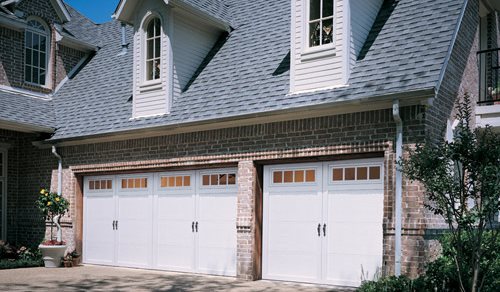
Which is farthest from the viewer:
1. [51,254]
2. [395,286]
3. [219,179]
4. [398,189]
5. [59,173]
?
[59,173]

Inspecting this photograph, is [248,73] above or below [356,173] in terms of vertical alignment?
above

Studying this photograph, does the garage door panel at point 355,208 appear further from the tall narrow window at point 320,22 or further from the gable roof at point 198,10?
the gable roof at point 198,10

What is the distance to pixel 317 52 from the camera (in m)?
10.7

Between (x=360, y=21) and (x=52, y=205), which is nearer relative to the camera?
(x=360, y=21)

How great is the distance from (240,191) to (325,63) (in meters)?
3.02

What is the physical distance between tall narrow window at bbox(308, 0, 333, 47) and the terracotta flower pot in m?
7.90

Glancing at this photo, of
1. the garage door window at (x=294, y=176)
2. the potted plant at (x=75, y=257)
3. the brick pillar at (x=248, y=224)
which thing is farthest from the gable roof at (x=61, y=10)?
the garage door window at (x=294, y=176)

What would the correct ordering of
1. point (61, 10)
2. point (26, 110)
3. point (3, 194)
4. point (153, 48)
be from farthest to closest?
point (61, 10) → point (3, 194) → point (26, 110) → point (153, 48)

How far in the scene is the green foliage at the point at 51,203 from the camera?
13.9 m

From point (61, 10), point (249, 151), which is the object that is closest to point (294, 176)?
point (249, 151)

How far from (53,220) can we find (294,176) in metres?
6.78

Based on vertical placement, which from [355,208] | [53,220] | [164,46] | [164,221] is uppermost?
[164,46]

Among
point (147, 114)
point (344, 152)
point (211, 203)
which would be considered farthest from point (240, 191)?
point (147, 114)

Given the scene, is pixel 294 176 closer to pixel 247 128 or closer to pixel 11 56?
pixel 247 128
